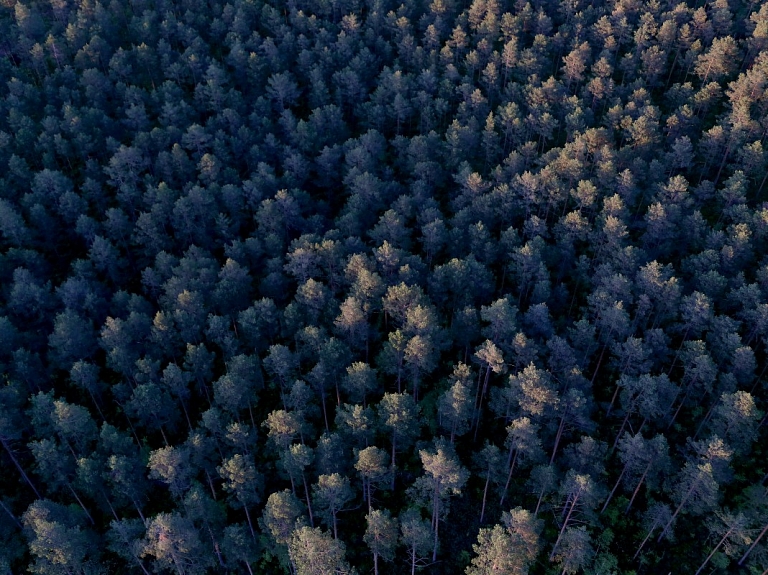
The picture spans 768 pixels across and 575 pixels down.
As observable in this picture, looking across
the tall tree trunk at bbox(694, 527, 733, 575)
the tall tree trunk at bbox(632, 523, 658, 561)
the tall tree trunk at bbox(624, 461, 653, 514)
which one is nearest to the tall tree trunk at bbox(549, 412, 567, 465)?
the tall tree trunk at bbox(624, 461, 653, 514)

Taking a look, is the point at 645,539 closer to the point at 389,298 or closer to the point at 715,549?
the point at 715,549

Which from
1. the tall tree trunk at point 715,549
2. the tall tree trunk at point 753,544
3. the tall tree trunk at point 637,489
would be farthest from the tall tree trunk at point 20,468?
the tall tree trunk at point 753,544

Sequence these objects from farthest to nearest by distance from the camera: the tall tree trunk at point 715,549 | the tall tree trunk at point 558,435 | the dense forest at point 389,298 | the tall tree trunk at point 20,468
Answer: the tall tree trunk at point 20,468 < the tall tree trunk at point 558,435 < the dense forest at point 389,298 < the tall tree trunk at point 715,549

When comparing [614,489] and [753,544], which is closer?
[753,544]

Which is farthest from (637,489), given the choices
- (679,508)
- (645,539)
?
(645,539)

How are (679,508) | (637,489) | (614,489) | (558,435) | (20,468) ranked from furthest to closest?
(20,468)
(558,435)
(614,489)
(637,489)
(679,508)

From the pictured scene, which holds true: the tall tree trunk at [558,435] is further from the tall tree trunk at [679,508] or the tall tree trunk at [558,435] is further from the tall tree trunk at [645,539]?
the tall tree trunk at [679,508]

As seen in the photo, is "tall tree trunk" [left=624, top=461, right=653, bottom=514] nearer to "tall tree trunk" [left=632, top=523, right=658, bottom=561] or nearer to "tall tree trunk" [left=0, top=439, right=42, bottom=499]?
"tall tree trunk" [left=632, top=523, right=658, bottom=561]

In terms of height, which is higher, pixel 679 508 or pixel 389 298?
pixel 389 298
